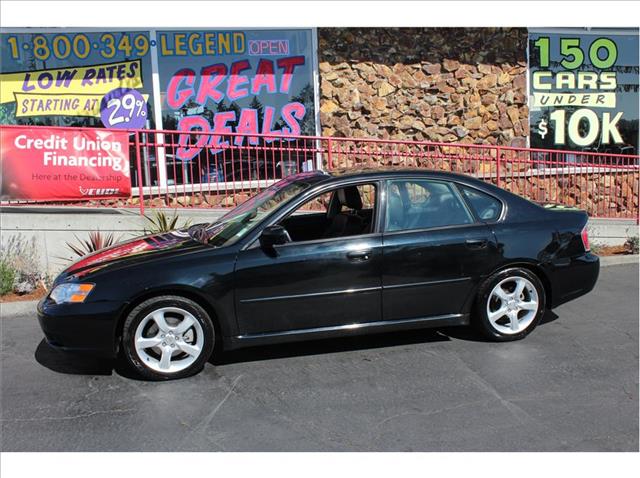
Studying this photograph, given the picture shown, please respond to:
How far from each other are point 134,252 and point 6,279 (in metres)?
3.20

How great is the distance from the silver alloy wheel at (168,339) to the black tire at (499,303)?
2247 mm

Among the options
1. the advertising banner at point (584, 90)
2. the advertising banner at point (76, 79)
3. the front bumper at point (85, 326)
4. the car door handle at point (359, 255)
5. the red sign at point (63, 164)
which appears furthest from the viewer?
the advertising banner at point (584, 90)

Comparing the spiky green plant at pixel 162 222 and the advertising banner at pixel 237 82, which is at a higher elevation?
the advertising banner at pixel 237 82

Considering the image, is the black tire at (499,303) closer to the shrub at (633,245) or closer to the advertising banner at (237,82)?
the shrub at (633,245)

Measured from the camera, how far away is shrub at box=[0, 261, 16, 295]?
718 centimetres

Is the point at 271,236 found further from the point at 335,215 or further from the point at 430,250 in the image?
the point at 430,250

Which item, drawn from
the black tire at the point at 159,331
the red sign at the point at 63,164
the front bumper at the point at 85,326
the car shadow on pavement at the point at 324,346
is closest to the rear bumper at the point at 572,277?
the car shadow on pavement at the point at 324,346

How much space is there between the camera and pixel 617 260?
27.5ft

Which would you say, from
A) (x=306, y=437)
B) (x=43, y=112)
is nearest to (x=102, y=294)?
(x=306, y=437)

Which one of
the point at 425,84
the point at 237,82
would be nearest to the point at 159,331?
the point at 237,82

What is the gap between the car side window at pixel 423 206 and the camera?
497 cm

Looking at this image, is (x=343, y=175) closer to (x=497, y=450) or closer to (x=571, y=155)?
(x=497, y=450)

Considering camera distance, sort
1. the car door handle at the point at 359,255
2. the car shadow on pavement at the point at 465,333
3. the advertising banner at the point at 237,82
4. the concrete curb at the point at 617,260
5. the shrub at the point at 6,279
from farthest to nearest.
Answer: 1. the advertising banner at the point at 237,82
2. the concrete curb at the point at 617,260
3. the shrub at the point at 6,279
4. the car shadow on pavement at the point at 465,333
5. the car door handle at the point at 359,255

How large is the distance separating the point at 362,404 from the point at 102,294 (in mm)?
1962
